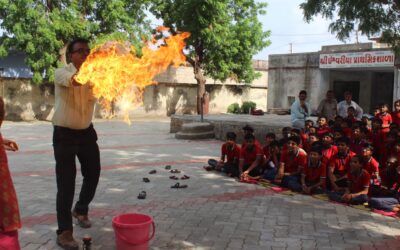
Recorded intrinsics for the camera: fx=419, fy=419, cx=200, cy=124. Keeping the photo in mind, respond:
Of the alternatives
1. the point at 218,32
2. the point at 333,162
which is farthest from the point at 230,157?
the point at 218,32

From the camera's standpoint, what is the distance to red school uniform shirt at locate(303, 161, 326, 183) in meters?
6.81

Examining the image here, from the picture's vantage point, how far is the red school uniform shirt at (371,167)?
634 centimetres

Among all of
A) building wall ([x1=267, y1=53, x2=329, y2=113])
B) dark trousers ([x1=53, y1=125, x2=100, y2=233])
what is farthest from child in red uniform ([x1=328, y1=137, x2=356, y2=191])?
building wall ([x1=267, y1=53, x2=329, y2=113])

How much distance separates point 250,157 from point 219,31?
13686mm

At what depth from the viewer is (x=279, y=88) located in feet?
76.4

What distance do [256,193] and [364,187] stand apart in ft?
5.35

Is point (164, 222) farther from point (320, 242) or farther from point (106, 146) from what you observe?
point (106, 146)

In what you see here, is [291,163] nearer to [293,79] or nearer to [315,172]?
[315,172]

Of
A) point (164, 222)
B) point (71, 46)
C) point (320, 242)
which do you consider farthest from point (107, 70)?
point (320, 242)

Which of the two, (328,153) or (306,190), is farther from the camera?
(328,153)

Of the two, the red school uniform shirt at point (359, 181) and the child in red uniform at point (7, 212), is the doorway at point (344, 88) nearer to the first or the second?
the red school uniform shirt at point (359, 181)

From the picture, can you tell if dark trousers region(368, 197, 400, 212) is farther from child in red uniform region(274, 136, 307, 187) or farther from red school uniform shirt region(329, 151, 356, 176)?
child in red uniform region(274, 136, 307, 187)

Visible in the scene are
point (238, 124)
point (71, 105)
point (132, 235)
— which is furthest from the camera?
point (238, 124)

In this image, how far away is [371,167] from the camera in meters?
6.36
